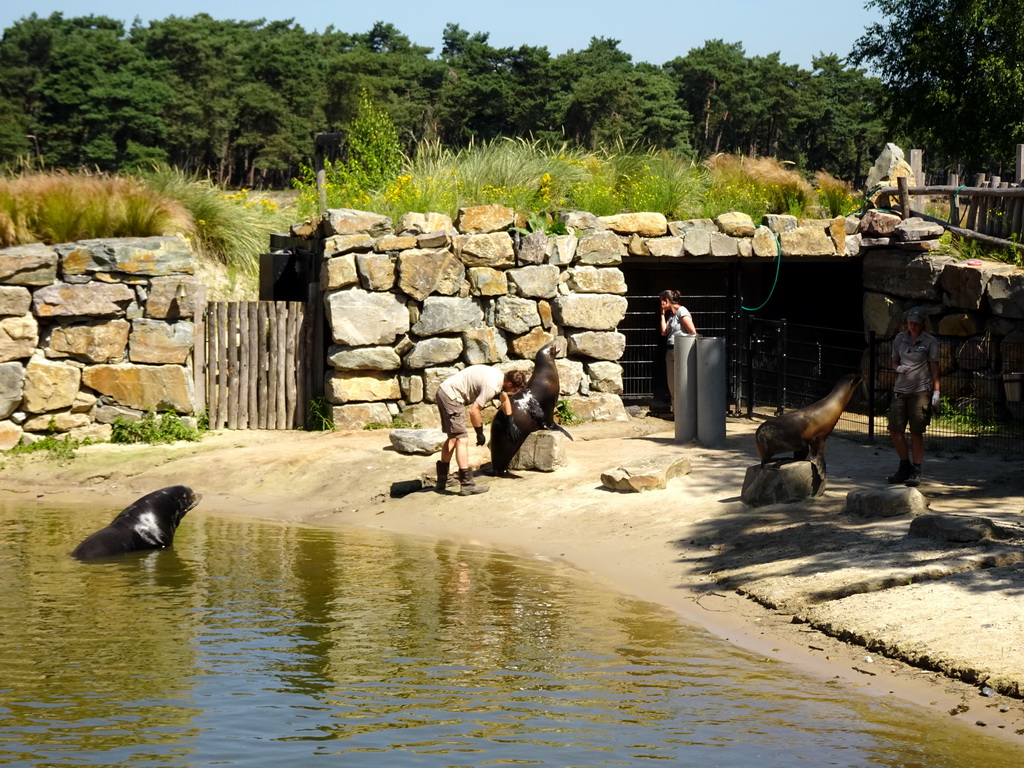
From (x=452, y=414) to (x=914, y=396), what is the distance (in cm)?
420

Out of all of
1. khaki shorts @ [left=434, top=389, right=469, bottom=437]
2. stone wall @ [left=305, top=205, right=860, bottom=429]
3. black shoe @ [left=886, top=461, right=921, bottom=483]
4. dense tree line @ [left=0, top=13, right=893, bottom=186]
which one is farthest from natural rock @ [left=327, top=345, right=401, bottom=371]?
dense tree line @ [left=0, top=13, right=893, bottom=186]

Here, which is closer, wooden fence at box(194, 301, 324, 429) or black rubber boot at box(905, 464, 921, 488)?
black rubber boot at box(905, 464, 921, 488)

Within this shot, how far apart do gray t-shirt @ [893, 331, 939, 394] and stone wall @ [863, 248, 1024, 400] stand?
2938 millimetres

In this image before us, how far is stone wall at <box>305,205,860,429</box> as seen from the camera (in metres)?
13.8

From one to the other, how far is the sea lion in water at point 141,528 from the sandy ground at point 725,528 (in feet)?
4.11

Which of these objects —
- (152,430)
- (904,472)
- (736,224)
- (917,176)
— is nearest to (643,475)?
(904,472)

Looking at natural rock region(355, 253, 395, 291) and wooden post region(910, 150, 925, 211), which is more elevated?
wooden post region(910, 150, 925, 211)

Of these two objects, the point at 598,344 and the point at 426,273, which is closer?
the point at 426,273

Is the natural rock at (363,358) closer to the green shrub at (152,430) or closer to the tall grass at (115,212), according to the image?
the green shrub at (152,430)

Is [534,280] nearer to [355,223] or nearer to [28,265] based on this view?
[355,223]

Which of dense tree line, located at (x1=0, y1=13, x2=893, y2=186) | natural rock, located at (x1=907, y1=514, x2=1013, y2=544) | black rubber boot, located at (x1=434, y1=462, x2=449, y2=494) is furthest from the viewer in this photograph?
dense tree line, located at (x1=0, y1=13, x2=893, y2=186)

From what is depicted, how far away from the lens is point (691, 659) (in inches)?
274

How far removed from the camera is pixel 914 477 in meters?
10.8

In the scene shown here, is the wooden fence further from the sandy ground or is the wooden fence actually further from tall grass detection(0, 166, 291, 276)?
tall grass detection(0, 166, 291, 276)
